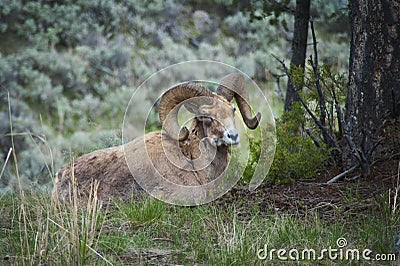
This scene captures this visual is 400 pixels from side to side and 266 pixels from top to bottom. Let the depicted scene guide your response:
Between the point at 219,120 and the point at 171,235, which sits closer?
Answer: the point at 171,235

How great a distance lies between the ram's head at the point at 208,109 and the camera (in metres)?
6.66

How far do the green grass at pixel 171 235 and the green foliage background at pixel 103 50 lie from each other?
12.6 metres

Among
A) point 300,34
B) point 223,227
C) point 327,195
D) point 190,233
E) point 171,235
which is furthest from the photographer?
point 300,34

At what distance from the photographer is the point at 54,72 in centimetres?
2411

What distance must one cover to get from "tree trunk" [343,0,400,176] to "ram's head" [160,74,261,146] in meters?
1.26

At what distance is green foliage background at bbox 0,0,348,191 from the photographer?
2094cm

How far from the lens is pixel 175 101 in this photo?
6.96 metres

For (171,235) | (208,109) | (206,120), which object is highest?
(208,109)

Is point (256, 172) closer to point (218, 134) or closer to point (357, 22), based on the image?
point (218, 134)

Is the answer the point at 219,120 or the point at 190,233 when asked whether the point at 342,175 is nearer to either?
the point at 219,120

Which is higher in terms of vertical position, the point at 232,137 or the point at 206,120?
the point at 206,120

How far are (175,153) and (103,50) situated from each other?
17852 mm

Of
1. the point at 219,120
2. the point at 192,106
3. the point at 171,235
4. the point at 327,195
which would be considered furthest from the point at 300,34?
the point at 171,235

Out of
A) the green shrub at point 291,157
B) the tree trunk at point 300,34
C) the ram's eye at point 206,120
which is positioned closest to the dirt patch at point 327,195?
the green shrub at point 291,157
